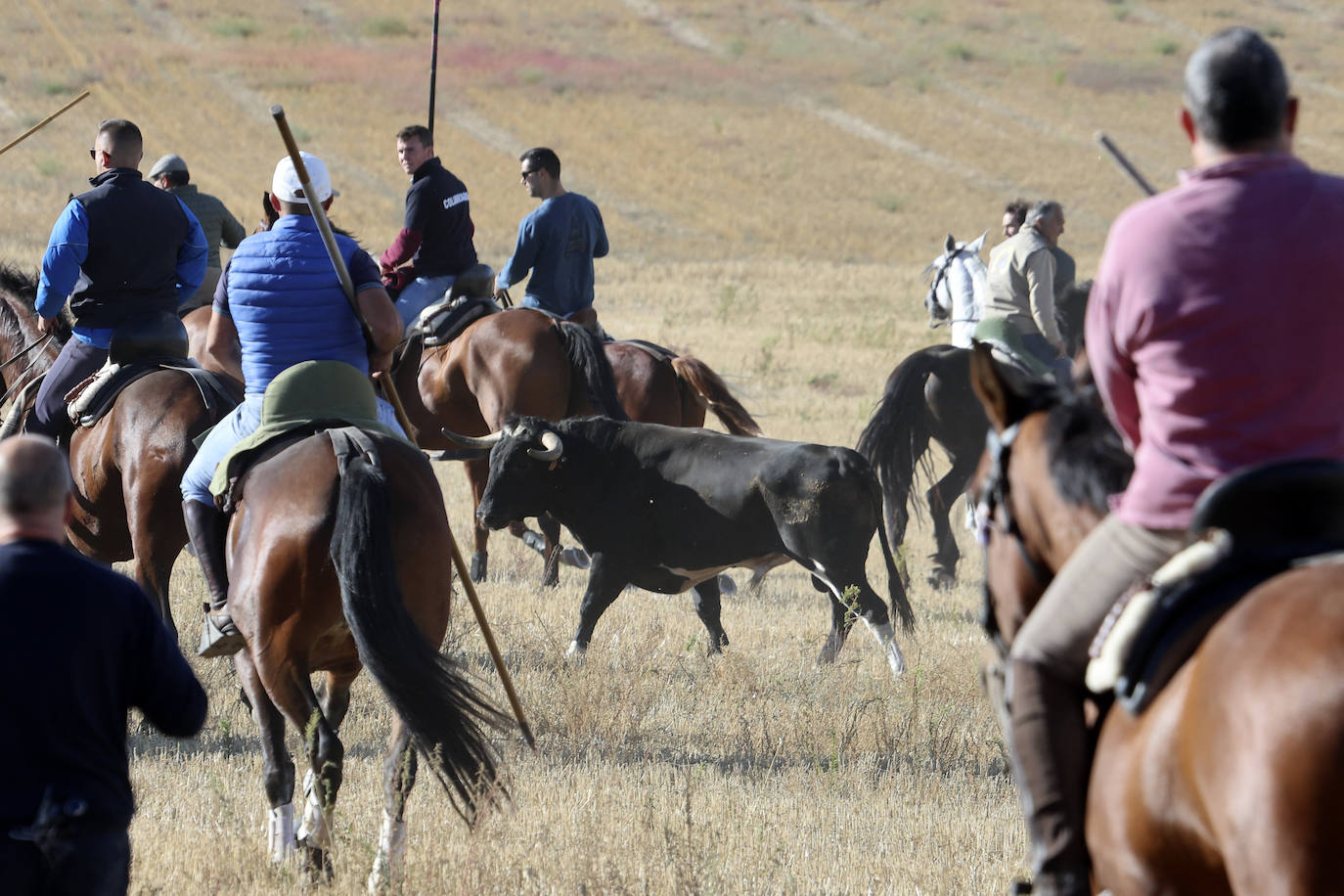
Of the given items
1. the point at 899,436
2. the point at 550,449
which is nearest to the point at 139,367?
the point at 550,449

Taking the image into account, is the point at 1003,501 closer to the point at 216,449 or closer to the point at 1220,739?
the point at 1220,739

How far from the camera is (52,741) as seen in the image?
10.6 ft

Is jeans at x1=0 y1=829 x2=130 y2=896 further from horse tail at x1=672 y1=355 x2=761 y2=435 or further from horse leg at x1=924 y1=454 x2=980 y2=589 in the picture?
horse leg at x1=924 y1=454 x2=980 y2=589

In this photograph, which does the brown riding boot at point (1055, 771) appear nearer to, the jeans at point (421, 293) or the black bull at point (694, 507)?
the black bull at point (694, 507)

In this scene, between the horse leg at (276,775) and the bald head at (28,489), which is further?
the horse leg at (276,775)

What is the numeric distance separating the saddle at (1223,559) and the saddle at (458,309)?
341 inches

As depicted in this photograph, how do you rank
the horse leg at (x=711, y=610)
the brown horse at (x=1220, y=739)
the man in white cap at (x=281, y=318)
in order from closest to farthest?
the brown horse at (x=1220, y=739), the man in white cap at (x=281, y=318), the horse leg at (x=711, y=610)

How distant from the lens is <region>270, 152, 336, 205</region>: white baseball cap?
229 inches

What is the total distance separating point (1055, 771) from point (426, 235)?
8.52m

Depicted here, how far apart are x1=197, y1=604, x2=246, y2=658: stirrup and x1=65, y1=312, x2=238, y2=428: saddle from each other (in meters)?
1.51

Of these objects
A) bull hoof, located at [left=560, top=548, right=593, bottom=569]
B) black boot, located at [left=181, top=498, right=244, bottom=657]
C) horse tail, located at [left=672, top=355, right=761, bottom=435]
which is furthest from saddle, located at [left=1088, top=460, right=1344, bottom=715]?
bull hoof, located at [left=560, top=548, right=593, bottom=569]

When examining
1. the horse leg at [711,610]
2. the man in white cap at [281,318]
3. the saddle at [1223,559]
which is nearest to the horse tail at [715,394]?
the horse leg at [711,610]

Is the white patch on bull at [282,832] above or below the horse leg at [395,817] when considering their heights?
below

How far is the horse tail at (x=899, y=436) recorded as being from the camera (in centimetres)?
1123
